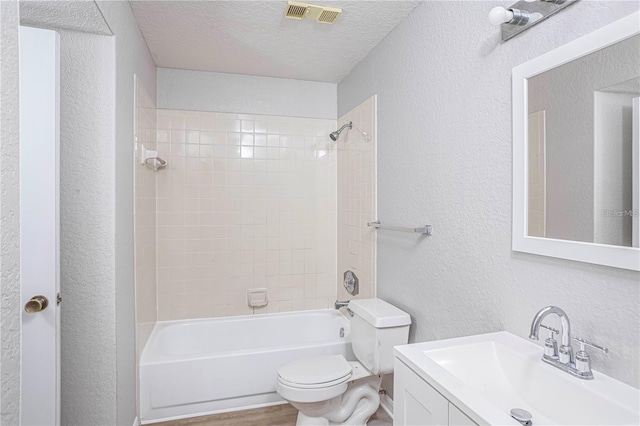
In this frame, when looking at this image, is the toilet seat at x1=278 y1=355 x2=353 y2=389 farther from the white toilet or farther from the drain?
the drain

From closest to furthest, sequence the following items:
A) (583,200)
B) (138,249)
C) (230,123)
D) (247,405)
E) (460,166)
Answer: (583,200) → (460,166) → (138,249) → (247,405) → (230,123)

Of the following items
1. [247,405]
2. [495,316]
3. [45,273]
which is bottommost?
[247,405]

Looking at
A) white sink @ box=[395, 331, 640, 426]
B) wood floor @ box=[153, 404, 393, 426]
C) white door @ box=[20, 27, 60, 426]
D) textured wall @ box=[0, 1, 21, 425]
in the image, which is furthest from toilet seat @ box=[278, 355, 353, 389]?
textured wall @ box=[0, 1, 21, 425]

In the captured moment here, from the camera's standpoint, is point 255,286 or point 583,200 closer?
point 583,200

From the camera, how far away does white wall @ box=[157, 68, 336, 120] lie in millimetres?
2807

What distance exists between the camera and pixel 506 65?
1.33 meters

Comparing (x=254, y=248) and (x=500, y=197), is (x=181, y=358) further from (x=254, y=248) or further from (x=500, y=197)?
(x=500, y=197)

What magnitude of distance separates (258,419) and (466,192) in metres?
1.81

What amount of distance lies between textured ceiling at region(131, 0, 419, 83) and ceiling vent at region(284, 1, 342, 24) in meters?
0.03

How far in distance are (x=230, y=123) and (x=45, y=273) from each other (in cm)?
183

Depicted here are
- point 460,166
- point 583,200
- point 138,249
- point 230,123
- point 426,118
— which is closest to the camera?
point 583,200

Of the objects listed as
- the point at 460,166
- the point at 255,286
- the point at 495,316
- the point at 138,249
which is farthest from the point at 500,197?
the point at 255,286

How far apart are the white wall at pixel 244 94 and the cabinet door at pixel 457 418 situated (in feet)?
8.52

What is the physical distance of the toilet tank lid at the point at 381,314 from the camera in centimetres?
188
